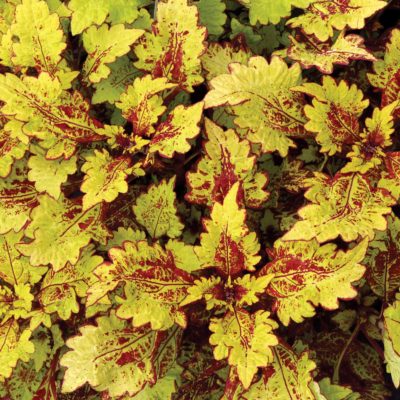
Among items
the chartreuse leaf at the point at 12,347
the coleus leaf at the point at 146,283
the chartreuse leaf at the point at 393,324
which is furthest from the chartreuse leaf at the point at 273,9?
the chartreuse leaf at the point at 12,347

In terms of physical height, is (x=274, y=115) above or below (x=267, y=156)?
above

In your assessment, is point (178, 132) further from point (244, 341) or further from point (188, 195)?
point (244, 341)

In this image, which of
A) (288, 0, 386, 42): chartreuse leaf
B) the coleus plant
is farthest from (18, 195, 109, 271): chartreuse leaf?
(288, 0, 386, 42): chartreuse leaf

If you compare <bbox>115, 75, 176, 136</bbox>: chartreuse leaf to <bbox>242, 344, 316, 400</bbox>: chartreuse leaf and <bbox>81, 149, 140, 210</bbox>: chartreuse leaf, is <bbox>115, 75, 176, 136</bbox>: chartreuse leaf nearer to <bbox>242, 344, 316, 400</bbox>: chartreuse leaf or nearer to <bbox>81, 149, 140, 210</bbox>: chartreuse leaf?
<bbox>81, 149, 140, 210</bbox>: chartreuse leaf

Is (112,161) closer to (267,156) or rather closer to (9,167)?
(9,167)

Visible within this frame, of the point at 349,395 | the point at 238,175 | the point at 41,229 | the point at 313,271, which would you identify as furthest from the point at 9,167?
the point at 349,395

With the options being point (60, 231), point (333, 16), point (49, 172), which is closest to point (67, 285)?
point (60, 231)

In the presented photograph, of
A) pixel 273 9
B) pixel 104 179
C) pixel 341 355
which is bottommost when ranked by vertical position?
pixel 341 355
